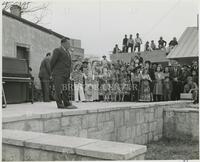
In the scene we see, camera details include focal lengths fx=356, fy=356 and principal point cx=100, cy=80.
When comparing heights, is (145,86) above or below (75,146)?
above

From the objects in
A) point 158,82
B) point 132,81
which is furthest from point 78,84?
point 158,82

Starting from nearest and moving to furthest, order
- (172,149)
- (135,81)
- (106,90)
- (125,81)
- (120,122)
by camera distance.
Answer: (120,122) → (172,149) → (135,81) → (125,81) → (106,90)

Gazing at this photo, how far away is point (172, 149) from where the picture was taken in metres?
8.45

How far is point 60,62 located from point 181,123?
4.12 metres

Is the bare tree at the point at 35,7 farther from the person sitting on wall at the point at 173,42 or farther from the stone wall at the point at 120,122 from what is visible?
the person sitting on wall at the point at 173,42

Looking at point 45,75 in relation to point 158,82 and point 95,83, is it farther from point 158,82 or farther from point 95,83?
point 158,82

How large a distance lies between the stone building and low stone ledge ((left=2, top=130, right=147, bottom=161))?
7.85 m

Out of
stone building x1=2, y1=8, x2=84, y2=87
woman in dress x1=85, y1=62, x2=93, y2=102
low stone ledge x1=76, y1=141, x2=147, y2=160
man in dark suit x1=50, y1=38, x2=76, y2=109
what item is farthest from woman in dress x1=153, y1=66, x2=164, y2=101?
low stone ledge x1=76, y1=141, x2=147, y2=160

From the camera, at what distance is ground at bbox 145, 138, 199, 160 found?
7.49m

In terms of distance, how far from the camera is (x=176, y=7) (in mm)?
5410

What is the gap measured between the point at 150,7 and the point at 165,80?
251 inches

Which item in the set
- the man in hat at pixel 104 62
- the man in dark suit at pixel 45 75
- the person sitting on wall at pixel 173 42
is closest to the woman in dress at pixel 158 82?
the person sitting on wall at pixel 173 42

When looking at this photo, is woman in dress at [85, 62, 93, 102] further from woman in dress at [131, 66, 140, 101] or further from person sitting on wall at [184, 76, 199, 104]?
person sitting on wall at [184, 76, 199, 104]

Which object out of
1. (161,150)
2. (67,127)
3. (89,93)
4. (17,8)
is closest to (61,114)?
(67,127)
